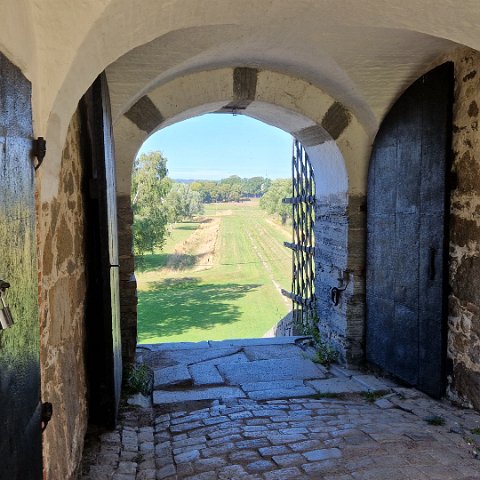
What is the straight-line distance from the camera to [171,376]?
397 cm

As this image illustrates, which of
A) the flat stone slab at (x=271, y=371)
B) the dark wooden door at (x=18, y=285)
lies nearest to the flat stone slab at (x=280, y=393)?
the flat stone slab at (x=271, y=371)

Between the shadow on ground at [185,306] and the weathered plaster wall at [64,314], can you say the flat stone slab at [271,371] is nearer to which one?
the weathered plaster wall at [64,314]

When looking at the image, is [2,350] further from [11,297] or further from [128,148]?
[128,148]

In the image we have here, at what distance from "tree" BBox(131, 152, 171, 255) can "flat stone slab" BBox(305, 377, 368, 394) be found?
11.0 metres

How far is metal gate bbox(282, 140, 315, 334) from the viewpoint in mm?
5375

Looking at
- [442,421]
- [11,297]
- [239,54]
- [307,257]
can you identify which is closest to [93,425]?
[11,297]

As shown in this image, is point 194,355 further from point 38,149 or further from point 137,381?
point 38,149

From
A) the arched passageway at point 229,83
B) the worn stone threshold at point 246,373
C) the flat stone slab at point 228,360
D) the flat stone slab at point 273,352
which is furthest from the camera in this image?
the flat stone slab at point 273,352

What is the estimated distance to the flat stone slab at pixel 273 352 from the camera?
4598 millimetres

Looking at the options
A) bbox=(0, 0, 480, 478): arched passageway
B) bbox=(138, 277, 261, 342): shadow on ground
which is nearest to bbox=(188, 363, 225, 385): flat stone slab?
bbox=(0, 0, 480, 478): arched passageway

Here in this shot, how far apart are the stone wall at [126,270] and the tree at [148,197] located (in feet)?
34.7

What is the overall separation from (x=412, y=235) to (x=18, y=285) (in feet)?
9.54

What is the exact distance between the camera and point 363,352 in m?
4.24

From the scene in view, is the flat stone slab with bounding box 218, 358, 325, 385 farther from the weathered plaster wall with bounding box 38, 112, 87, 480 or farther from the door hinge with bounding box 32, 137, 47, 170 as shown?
the door hinge with bounding box 32, 137, 47, 170
